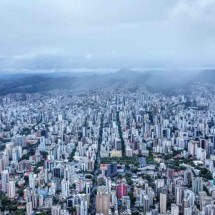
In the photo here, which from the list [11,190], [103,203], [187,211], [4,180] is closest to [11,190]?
[11,190]

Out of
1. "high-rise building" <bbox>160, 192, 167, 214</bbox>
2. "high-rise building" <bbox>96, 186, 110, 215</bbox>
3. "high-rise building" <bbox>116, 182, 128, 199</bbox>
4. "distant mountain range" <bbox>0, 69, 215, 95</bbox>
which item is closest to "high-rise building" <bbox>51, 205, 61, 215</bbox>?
"high-rise building" <bbox>96, 186, 110, 215</bbox>

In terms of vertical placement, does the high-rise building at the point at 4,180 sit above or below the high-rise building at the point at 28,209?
above

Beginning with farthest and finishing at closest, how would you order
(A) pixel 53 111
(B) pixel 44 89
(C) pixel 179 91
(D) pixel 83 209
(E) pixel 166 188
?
(B) pixel 44 89 < (C) pixel 179 91 < (A) pixel 53 111 < (E) pixel 166 188 < (D) pixel 83 209

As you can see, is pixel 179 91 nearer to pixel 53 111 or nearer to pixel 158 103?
pixel 158 103

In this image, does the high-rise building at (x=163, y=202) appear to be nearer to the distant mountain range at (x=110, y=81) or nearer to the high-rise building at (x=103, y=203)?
the high-rise building at (x=103, y=203)

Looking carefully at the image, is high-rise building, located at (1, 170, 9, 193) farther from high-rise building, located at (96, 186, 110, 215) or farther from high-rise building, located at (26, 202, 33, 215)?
high-rise building, located at (96, 186, 110, 215)

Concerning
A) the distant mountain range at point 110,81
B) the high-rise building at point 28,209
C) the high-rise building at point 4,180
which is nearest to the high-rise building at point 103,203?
the high-rise building at point 28,209

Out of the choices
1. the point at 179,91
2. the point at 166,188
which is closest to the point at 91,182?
the point at 166,188

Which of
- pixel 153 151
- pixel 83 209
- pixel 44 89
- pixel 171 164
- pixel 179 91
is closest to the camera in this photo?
pixel 83 209
